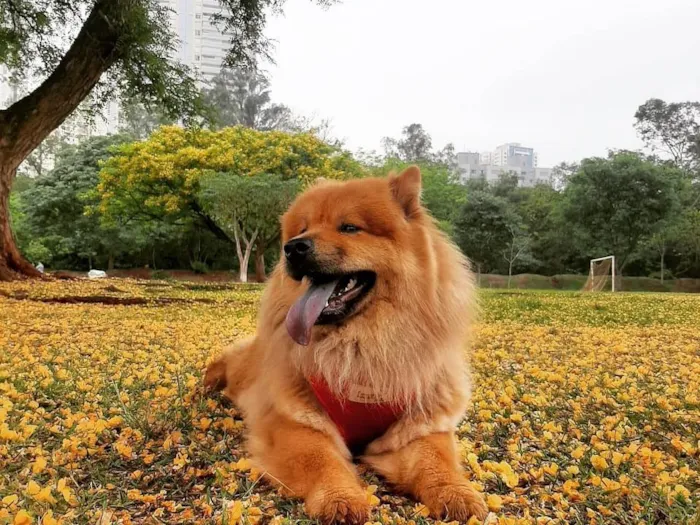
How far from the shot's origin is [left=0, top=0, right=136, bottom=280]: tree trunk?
39.5ft

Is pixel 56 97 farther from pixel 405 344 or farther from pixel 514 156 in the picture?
pixel 514 156

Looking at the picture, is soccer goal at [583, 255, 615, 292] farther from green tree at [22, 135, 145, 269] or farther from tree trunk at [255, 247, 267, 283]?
green tree at [22, 135, 145, 269]

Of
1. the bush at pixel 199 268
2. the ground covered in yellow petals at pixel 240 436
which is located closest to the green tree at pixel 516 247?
the bush at pixel 199 268

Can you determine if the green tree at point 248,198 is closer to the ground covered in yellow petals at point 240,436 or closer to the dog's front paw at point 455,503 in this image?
the ground covered in yellow petals at point 240,436

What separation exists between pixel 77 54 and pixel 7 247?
493cm

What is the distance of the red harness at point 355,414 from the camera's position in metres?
2.55

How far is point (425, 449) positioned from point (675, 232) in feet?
117

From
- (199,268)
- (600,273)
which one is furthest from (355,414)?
(199,268)

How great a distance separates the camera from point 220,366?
3855mm

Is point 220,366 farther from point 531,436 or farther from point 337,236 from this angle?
point 531,436

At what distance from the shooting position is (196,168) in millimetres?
25750

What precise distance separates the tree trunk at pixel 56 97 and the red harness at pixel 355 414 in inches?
455

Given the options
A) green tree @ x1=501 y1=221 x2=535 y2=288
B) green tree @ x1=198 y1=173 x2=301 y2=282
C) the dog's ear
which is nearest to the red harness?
the dog's ear

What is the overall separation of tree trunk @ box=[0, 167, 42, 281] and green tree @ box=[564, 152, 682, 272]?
27154 mm
